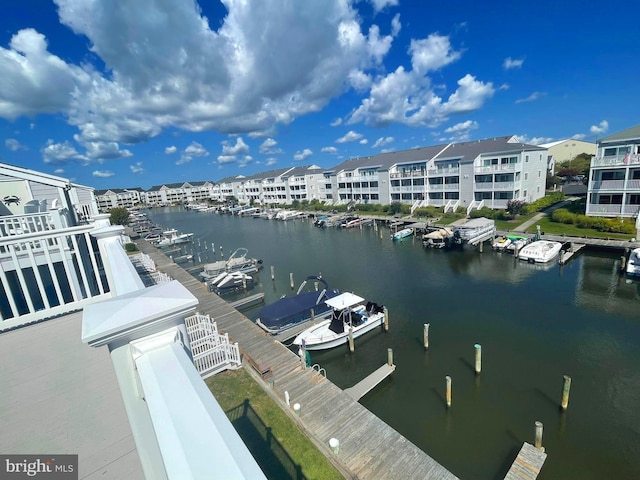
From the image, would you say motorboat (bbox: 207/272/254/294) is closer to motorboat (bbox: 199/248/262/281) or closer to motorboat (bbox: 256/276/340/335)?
motorboat (bbox: 199/248/262/281)

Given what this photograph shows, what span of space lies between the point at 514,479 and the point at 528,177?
45.7 m

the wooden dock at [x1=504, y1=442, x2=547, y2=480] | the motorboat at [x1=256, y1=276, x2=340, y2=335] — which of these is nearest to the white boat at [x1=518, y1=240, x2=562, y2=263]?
the motorboat at [x1=256, y1=276, x2=340, y2=335]

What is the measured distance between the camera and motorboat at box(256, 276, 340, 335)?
1805 centimetres

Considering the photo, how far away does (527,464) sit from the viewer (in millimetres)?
9688

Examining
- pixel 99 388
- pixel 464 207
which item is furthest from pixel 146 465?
pixel 464 207

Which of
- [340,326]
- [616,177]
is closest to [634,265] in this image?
[616,177]

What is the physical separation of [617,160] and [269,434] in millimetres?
41367

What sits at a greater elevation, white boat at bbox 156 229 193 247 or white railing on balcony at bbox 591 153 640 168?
white railing on balcony at bbox 591 153 640 168

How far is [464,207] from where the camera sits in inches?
1866

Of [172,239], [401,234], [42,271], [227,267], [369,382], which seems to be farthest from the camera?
[172,239]

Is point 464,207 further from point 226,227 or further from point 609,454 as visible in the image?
point 226,227

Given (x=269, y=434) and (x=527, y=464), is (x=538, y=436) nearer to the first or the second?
(x=527, y=464)

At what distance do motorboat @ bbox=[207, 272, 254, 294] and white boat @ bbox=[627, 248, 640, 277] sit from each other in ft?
101

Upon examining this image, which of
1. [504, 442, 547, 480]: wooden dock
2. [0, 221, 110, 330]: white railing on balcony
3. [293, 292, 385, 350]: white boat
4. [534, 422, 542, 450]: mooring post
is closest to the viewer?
[0, 221, 110, 330]: white railing on balcony
